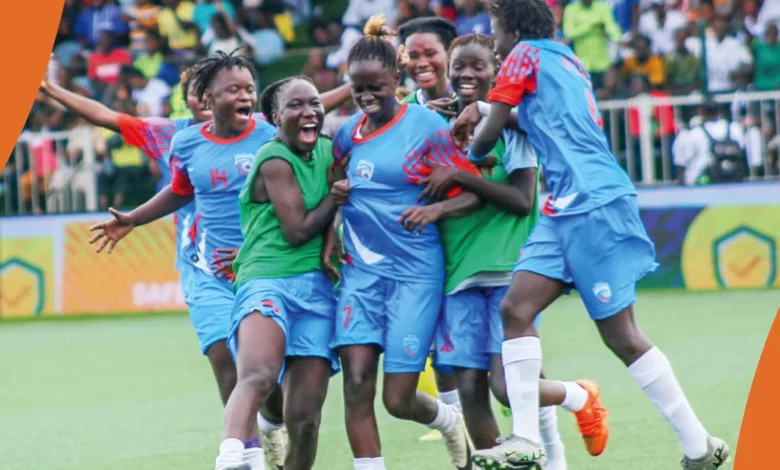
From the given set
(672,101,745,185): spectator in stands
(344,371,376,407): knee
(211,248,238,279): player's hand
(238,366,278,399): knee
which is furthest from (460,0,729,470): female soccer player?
(672,101,745,185): spectator in stands

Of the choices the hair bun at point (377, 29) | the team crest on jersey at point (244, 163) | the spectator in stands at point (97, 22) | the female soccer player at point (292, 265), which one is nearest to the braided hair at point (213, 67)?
the team crest on jersey at point (244, 163)

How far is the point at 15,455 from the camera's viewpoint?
894 cm

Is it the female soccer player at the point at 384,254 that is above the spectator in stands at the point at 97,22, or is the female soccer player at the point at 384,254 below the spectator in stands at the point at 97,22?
below

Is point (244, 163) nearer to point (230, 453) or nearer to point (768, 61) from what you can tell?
point (230, 453)

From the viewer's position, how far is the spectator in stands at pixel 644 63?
1812 centimetres

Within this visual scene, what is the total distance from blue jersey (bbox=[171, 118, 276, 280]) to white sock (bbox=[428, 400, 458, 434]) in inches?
56.0

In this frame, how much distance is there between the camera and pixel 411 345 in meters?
6.51

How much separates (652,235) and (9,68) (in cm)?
944

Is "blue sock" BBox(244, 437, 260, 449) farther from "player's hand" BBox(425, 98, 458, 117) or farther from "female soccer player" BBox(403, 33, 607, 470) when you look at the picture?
"player's hand" BBox(425, 98, 458, 117)

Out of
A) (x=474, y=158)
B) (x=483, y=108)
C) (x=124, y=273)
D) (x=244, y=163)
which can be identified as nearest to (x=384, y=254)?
(x=474, y=158)

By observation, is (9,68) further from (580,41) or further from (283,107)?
(283,107)

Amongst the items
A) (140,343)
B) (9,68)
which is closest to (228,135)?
(140,343)

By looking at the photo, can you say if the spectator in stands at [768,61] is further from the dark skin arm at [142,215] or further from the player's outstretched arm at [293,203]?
the player's outstretched arm at [293,203]

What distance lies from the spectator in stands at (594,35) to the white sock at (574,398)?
1179cm
